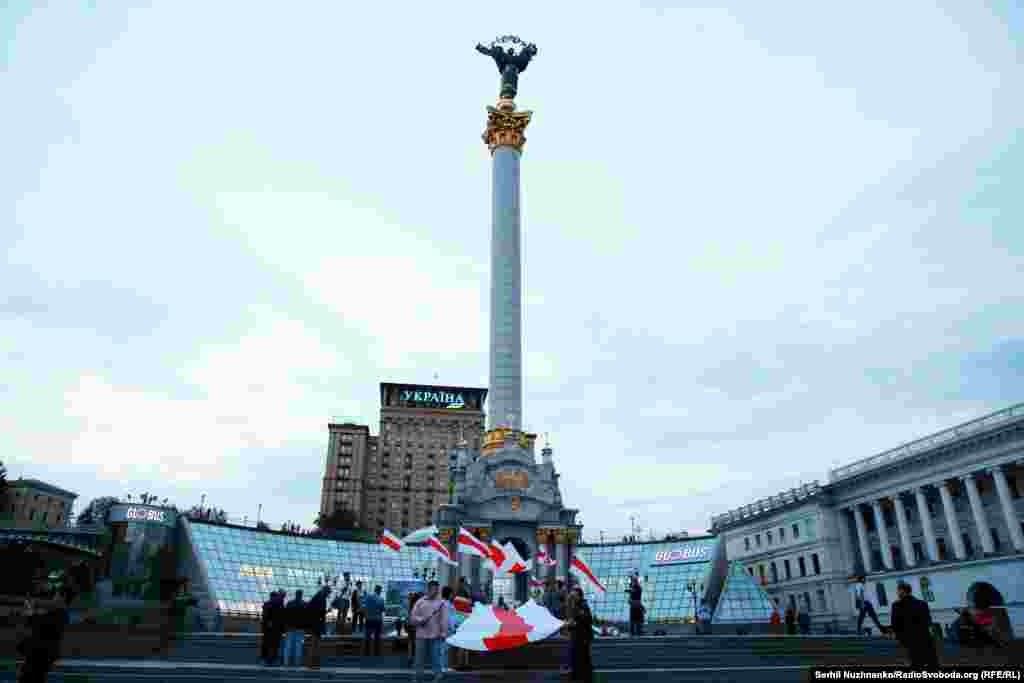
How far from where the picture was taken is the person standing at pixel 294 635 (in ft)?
61.9

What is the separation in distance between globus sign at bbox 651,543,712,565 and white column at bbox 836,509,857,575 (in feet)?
54.8

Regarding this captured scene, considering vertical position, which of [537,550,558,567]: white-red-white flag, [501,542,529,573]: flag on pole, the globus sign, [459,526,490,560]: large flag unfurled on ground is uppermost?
the globus sign

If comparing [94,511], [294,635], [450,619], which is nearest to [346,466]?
[94,511]

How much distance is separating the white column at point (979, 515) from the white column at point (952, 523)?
1483mm

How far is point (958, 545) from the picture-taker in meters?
56.1

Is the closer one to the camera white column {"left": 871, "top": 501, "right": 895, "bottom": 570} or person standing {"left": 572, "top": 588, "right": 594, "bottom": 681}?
person standing {"left": 572, "top": 588, "right": 594, "bottom": 681}

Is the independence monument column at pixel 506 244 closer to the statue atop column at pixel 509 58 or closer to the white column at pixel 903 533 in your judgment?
the statue atop column at pixel 509 58

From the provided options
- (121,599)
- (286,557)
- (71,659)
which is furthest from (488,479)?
(71,659)

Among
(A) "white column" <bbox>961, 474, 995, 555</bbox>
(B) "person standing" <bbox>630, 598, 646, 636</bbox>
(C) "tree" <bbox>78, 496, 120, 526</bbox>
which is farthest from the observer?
(C) "tree" <bbox>78, 496, 120, 526</bbox>

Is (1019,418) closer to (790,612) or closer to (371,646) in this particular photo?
(790,612)

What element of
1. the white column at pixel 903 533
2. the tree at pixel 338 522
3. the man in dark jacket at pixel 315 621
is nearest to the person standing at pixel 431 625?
the man in dark jacket at pixel 315 621

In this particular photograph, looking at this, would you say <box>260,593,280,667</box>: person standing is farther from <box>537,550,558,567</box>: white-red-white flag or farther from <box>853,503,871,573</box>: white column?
<box>853,503,871,573</box>: white column

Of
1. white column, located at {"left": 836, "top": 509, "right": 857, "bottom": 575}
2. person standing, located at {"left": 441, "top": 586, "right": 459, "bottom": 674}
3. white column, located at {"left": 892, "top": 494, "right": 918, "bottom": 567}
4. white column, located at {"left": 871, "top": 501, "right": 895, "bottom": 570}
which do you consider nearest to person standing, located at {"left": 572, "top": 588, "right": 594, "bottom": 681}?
person standing, located at {"left": 441, "top": 586, "right": 459, "bottom": 674}

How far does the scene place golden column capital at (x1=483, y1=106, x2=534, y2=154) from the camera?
62.7 m
